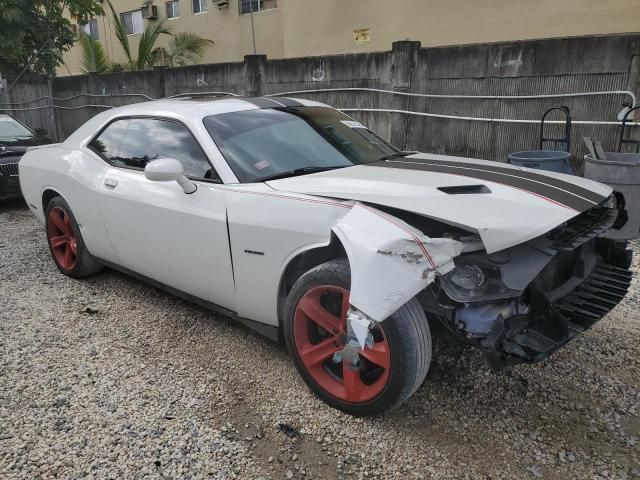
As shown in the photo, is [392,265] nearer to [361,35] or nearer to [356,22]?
[361,35]

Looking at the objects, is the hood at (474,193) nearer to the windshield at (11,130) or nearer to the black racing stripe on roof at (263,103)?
the black racing stripe on roof at (263,103)

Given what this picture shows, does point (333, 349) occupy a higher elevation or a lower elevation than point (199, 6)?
lower

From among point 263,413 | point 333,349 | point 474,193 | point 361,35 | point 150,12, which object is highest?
point 150,12

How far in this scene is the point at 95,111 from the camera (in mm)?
12070

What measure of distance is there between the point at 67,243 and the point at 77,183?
0.74 m

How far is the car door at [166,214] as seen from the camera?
286 centimetres

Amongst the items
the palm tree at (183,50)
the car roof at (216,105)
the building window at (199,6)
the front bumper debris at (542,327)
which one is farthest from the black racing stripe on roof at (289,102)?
the building window at (199,6)

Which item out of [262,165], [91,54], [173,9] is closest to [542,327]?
[262,165]

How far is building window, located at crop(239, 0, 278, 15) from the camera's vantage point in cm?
1667

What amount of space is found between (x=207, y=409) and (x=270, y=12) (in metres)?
16.4

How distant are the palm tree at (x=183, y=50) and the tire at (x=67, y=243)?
1457 cm

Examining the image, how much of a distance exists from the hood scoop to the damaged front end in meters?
0.32

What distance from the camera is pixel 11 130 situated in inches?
308

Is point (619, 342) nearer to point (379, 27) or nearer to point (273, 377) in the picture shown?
point (273, 377)
